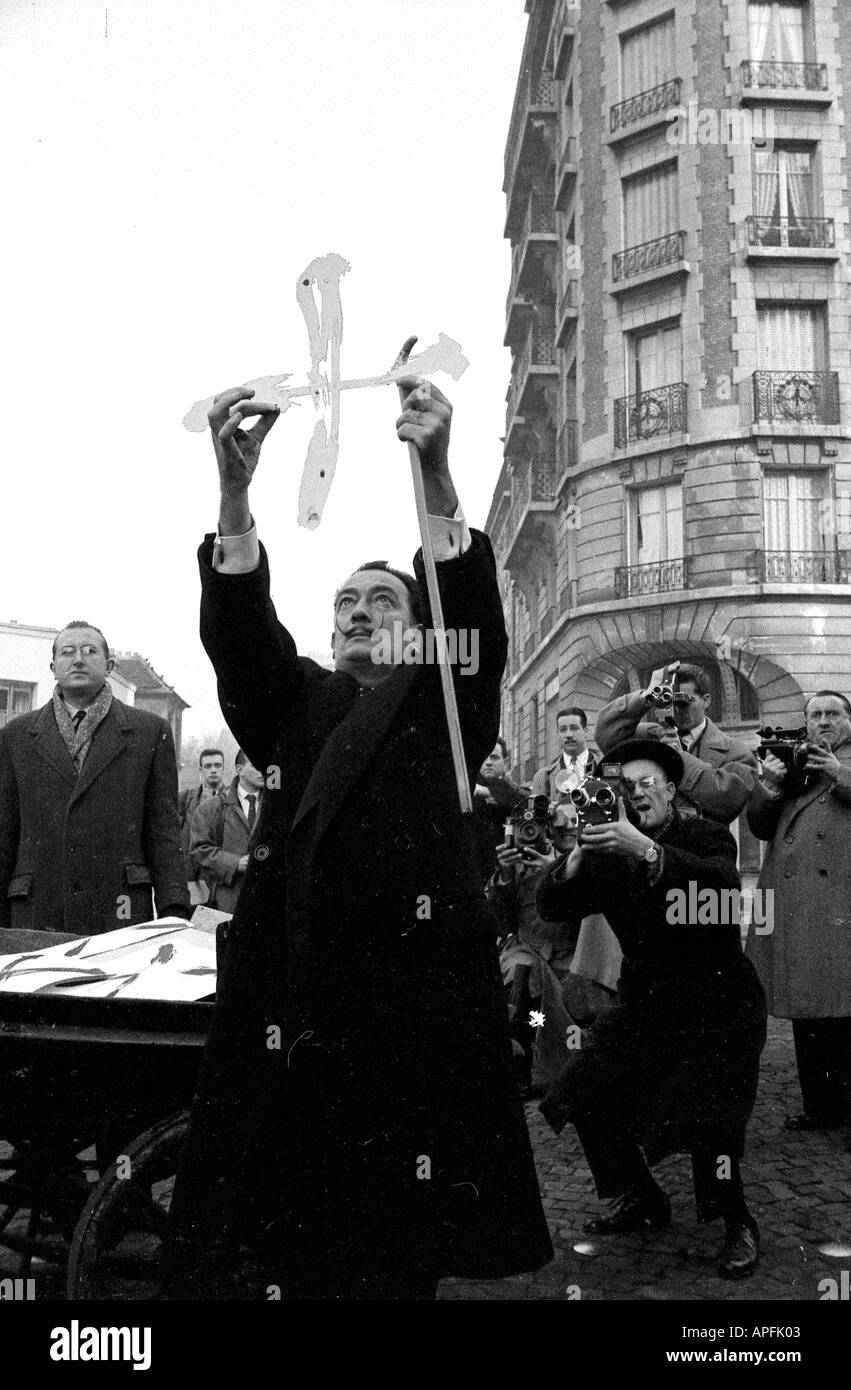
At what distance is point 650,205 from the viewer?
22328 mm

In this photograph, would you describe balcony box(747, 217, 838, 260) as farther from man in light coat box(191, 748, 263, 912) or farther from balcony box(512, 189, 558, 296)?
man in light coat box(191, 748, 263, 912)

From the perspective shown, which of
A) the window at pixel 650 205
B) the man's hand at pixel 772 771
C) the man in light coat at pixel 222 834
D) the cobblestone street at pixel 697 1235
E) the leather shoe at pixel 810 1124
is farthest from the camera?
the window at pixel 650 205

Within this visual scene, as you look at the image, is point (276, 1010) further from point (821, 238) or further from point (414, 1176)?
point (821, 238)

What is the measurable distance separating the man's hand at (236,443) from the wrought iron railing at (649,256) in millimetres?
21231

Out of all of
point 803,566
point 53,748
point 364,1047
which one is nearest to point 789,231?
point 803,566

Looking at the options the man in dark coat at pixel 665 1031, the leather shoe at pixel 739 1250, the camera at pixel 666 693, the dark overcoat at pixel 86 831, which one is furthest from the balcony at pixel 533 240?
the leather shoe at pixel 739 1250

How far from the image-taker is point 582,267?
23516mm

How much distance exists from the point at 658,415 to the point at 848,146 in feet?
18.0

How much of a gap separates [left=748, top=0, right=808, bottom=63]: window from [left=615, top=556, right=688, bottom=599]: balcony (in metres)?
8.60

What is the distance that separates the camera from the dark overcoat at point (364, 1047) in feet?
7.52

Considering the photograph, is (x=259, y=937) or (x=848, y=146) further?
(x=848, y=146)

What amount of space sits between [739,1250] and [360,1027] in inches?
78.7

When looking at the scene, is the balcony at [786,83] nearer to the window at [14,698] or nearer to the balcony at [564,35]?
the balcony at [564,35]
